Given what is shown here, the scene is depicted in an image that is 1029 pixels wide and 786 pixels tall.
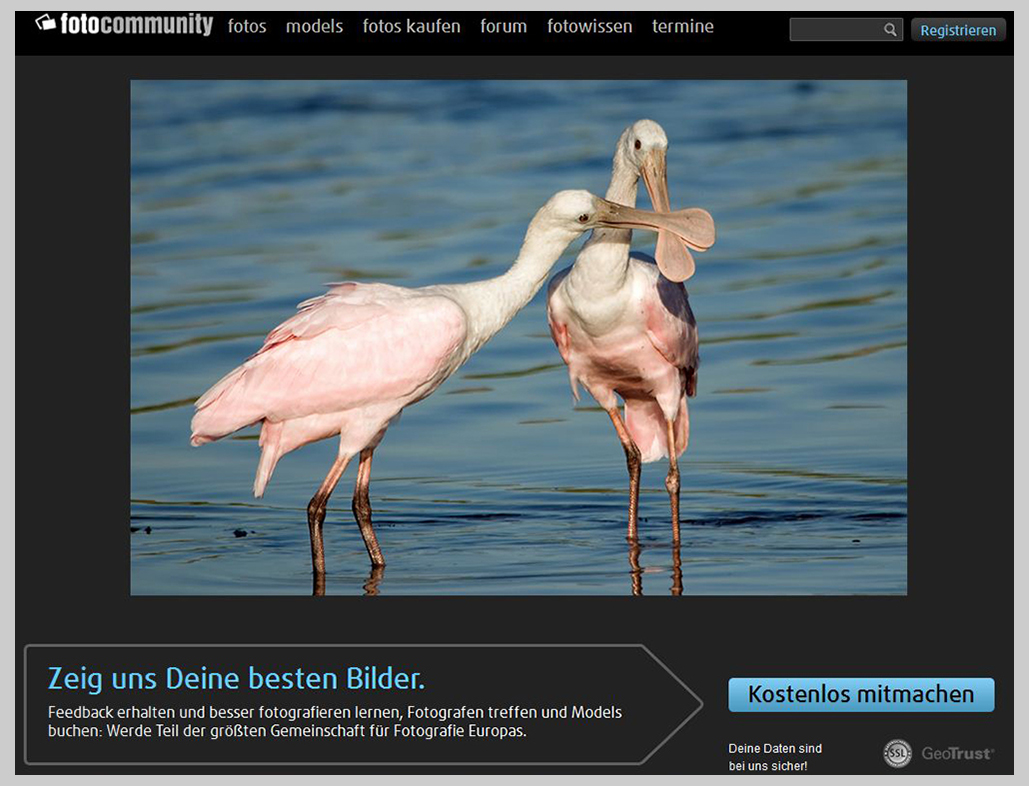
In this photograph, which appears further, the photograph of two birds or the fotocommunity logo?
the photograph of two birds

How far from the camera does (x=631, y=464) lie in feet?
37.0

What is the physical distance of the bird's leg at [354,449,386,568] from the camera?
10.0 metres

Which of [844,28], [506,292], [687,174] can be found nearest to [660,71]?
[844,28]

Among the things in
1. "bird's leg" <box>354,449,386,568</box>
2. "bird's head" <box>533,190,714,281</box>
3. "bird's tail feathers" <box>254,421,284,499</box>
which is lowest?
"bird's leg" <box>354,449,386,568</box>

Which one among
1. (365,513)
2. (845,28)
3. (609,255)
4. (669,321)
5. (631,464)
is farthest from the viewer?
(631,464)

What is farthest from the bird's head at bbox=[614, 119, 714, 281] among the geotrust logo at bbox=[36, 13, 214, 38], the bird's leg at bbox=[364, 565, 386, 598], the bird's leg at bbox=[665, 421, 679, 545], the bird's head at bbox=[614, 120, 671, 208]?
the geotrust logo at bbox=[36, 13, 214, 38]

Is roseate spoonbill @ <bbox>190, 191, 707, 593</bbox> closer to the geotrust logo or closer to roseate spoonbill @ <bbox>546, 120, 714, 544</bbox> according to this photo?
roseate spoonbill @ <bbox>546, 120, 714, 544</bbox>

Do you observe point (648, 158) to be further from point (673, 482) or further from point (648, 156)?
point (673, 482)

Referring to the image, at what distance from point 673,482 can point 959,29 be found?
3.58 m

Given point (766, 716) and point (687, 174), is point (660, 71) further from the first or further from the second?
point (687, 174)

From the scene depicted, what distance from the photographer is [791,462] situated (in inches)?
461

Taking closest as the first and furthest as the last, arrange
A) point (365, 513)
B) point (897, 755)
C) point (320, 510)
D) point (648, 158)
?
1. point (897, 755)
2. point (320, 510)
3. point (365, 513)
4. point (648, 158)

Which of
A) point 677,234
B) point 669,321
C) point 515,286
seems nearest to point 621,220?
point 677,234

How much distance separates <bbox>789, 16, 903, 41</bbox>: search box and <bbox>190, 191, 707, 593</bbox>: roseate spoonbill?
6.43 feet
